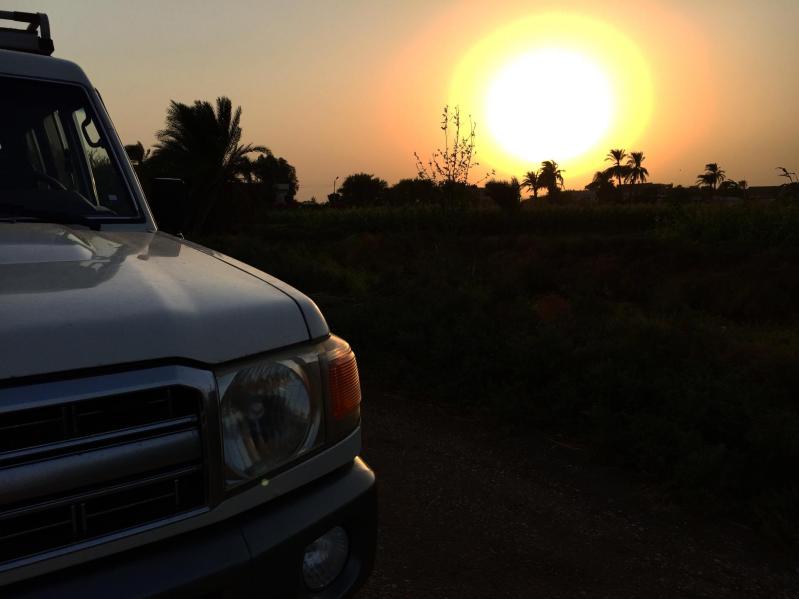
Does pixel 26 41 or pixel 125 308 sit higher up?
pixel 26 41

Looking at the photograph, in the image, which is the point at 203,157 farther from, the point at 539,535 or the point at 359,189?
the point at 359,189

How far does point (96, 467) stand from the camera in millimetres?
1339

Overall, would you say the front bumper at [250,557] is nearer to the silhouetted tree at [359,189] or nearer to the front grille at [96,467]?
the front grille at [96,467]

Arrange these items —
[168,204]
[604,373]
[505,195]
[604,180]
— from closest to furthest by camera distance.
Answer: [168,204] < [604,373] < [505,195] < [604,180]

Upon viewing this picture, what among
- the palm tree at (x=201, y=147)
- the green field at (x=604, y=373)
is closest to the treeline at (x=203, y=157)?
the palm tree at (x=201, y=147)

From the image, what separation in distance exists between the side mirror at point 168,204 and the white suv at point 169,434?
109cm

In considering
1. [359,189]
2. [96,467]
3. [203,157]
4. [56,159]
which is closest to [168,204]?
[56,159]

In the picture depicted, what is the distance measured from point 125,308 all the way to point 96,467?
1.17 feet

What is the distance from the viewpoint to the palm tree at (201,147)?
2814 centimetres

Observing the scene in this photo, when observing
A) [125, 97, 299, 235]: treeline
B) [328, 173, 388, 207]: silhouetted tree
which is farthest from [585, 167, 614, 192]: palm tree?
[125, 97, 299, 235]: treeline

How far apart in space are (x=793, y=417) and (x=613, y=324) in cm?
198

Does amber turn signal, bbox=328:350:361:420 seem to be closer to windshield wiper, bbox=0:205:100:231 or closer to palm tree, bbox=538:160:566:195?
windshield wiper, bbox=0:205:100:231

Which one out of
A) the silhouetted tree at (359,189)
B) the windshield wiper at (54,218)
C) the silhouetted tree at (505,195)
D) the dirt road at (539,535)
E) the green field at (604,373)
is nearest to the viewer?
the windshield wiper at (54,218)

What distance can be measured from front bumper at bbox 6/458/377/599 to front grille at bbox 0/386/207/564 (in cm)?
7
